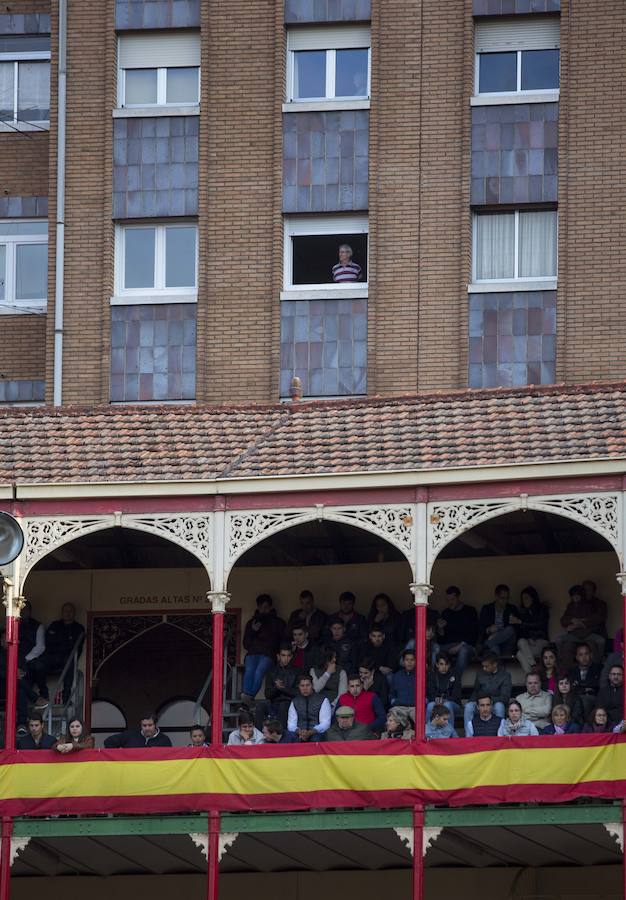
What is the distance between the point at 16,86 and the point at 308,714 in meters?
15.5

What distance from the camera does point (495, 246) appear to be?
40.3 metres

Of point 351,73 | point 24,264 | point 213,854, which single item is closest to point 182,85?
point 351,73

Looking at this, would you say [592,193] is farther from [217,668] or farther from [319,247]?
[217,668]

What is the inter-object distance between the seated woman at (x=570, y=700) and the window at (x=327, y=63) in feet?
44.2

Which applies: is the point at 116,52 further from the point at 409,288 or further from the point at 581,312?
the point at 581,312

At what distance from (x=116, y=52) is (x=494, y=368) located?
842 centimetres

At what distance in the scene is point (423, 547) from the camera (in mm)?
31406

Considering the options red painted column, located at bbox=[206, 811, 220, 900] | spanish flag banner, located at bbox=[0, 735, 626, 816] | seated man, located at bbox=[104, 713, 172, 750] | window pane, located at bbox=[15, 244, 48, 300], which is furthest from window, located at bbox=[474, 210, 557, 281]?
red painted column, located at bbox=[206, 811, 220, 900]

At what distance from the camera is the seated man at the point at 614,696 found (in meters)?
30.3

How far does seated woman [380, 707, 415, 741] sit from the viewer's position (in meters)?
31.2

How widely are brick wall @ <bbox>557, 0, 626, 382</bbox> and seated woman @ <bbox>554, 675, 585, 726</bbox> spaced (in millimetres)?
9064

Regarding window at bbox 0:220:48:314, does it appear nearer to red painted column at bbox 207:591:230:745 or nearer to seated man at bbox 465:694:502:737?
red painted column at bbox 207:591:230:745

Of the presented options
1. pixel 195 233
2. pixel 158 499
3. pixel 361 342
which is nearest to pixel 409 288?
pixel 361 342

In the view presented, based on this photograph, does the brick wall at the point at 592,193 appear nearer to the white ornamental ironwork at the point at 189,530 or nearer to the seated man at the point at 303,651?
the seated man at the point at 303,651
